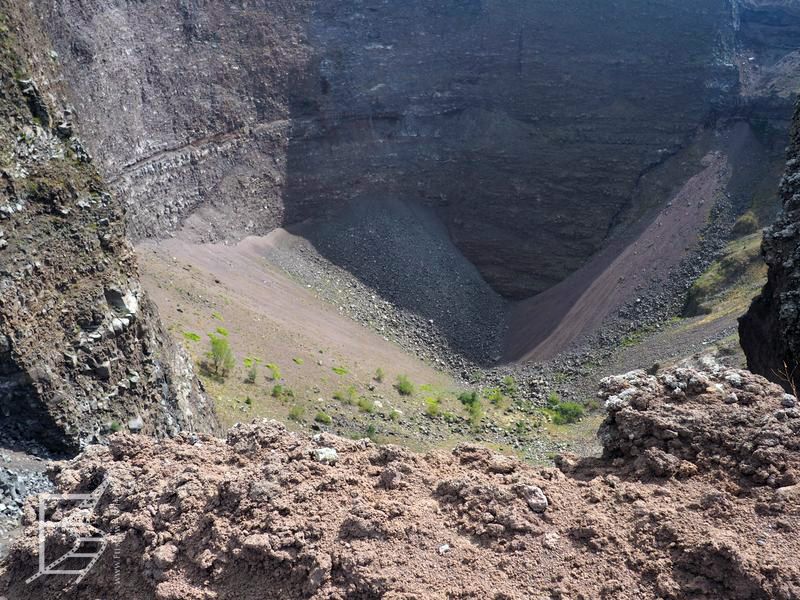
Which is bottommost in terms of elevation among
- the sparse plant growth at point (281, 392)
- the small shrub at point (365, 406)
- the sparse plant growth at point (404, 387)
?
the sparse plant growth at point (404, 387)

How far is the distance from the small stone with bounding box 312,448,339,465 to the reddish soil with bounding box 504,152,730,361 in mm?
31197

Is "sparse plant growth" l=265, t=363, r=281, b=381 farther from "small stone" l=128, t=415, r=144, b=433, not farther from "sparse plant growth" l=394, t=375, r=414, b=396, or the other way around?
"small stone" l=128, t=415, r=144, b=433

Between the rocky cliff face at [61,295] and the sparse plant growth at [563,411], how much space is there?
19374 millimetres

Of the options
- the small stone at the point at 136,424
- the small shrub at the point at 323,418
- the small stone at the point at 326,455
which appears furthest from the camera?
the small shrub at the point at 323,418

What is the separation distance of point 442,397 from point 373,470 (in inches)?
1019

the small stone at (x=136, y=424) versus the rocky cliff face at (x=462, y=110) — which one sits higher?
the rocky cliff face at (x=462, y=110)

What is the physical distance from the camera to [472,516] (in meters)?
7.96

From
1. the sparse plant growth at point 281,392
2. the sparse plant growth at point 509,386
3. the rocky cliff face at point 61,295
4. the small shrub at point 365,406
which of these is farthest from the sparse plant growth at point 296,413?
the sparse plant growth at point 509,386

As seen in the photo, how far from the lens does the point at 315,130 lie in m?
46.6

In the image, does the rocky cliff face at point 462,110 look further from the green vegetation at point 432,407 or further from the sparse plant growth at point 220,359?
the green vegetation at point 432,407

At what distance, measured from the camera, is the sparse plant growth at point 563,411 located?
3325 centimetres

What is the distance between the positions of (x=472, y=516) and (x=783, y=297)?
43.7ft

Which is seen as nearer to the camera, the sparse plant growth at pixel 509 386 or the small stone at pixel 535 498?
the small stone at pixel 535 498
